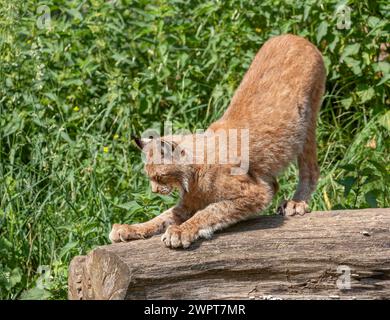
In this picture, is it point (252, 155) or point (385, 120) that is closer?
point (252, 155)

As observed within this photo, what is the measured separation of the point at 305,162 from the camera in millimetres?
6730

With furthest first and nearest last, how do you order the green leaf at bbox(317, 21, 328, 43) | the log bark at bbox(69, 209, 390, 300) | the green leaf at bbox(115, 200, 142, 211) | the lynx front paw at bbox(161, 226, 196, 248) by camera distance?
the green leaf at bbox(317, 21, 328, 43), the green leaf at bbox(115, 200, 142, 211), the lynx front paw at bbox(161, 226, 196, 248), the log bark at bbox(69, 209, 390, 300)

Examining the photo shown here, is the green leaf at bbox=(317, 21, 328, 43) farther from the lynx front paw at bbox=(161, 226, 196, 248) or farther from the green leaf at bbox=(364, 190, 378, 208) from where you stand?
the lynx front paw at bbox=(161, 226, 196, 248)

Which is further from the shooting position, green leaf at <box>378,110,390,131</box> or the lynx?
green leaf at <box>378,110,390,131</box>

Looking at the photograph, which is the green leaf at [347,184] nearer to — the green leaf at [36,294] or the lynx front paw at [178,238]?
the lynx front paw at [178,238]

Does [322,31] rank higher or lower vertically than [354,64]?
higher

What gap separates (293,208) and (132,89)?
2718 mm

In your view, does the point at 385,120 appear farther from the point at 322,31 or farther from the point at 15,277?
the point at 15,277

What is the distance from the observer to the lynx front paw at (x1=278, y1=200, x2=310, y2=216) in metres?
5.92

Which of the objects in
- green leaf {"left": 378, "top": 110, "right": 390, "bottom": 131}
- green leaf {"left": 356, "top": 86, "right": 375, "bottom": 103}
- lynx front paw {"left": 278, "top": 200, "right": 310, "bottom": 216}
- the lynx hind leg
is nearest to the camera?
lynx front paw {"left": 278, "top": 200, "right": 310, "bottom": 216}

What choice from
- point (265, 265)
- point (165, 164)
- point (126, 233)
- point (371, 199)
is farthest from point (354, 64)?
point (265, 265)

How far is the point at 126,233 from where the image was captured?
5637 mm

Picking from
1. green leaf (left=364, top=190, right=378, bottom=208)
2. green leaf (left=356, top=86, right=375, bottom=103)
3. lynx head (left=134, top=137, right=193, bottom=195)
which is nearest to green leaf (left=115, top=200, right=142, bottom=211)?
lynx head (left=134, top=137, right=193, bottom=195)

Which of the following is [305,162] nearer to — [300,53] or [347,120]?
[300,53]
